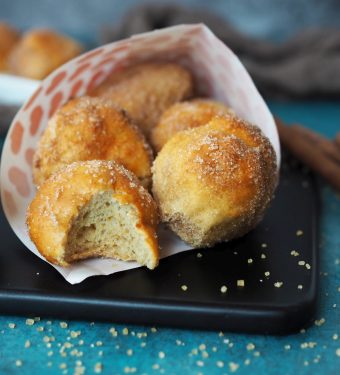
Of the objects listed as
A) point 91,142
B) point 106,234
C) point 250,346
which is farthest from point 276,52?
point 250,346

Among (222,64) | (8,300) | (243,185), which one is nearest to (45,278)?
(8,300)

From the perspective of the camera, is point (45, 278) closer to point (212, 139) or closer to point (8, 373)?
point (8, 373)

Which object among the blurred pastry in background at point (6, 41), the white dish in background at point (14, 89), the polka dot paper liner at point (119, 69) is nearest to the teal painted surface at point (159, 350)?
the polka dot paper liner at point (119, 69)

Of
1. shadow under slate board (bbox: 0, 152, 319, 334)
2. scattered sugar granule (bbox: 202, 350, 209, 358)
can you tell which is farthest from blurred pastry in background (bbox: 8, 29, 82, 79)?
scattered sugar granule (bbox: 202, 350, 209, 358)

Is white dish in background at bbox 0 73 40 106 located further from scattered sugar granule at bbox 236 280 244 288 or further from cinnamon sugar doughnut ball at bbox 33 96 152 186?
scattered sugar granule at bbox 236 280 244 288

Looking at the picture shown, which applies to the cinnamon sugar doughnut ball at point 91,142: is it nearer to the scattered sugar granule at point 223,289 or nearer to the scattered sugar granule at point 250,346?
the scattered sugar granule at point 223,289
